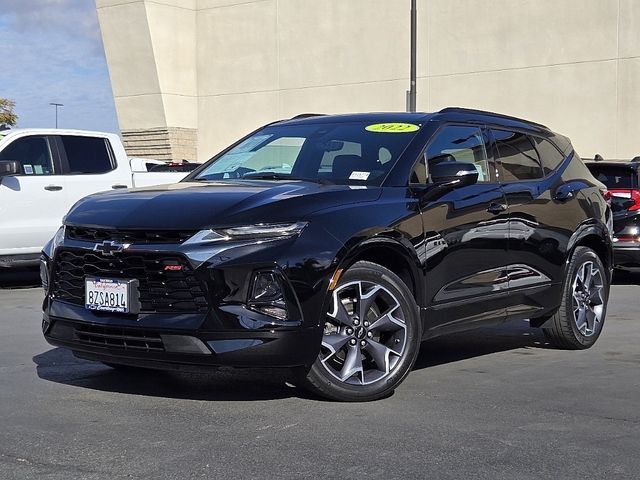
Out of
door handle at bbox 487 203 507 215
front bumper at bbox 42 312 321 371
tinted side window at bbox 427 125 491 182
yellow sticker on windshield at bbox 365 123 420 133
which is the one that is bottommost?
front bumper at bbox 42 312 321 371

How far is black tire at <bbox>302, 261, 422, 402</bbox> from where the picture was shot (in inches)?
223

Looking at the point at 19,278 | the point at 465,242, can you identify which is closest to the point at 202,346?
the point at 465,242

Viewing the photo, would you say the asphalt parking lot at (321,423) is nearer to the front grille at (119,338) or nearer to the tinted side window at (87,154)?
the front grille at (119,338)

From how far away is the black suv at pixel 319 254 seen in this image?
5379 millimetres

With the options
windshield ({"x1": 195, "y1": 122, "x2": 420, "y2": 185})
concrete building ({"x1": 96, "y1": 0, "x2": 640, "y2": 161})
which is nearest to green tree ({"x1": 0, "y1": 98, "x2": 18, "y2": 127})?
concrete building ({"x1": 96, "y1": 0, "x2": 640, "y2": 161})

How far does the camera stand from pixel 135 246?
18.0ft

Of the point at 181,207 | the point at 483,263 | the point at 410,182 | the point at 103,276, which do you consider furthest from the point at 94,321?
the point at 483,263

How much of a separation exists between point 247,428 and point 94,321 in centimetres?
109

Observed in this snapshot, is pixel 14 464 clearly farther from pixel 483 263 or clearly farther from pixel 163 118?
pixel 163 118

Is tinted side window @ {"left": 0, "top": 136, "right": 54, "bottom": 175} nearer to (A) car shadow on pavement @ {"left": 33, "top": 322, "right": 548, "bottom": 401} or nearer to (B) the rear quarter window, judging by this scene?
(A) car shadow on pavement @ {"left": 33, "top": 322, "right": 548, "bottom": 401}

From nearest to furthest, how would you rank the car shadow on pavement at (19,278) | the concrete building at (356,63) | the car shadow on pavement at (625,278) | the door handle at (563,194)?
the door handle at (563,194) < the car shadow on pavement at (19,278) < the car shadow on pavement at (625,278) < the concrete building at (356,63)

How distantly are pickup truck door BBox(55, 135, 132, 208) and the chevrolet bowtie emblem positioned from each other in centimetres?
700

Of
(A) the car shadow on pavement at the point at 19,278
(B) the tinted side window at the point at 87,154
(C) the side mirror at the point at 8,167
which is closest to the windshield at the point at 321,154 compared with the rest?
(C) the side mirror at the point at 8,167

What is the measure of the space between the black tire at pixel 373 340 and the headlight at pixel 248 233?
444mm
